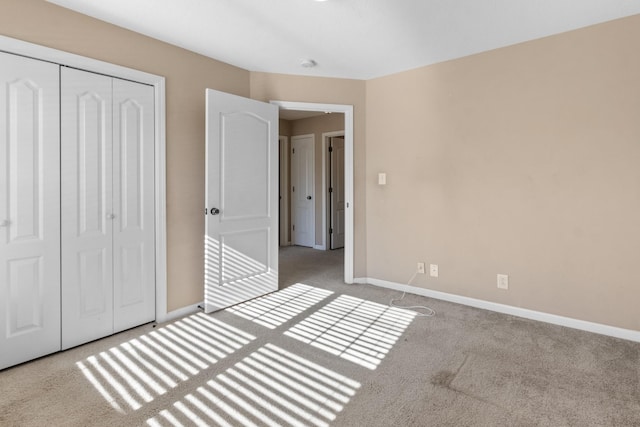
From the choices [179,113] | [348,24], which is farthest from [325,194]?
[348,24]

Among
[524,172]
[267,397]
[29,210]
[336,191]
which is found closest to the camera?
[267,397]

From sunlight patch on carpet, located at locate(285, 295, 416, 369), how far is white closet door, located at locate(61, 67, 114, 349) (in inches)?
56.3

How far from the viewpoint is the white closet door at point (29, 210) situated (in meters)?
2.09

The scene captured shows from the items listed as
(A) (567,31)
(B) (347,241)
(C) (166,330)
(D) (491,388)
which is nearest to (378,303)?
(B) (347,241)

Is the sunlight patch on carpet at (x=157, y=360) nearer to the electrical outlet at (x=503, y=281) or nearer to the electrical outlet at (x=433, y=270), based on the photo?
the electrical outlet at (x=433, y=270)

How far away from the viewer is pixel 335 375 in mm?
2068

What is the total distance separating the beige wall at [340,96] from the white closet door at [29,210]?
6.04ft

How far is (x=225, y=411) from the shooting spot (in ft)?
5.71

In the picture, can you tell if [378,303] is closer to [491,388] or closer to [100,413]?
[491,388]

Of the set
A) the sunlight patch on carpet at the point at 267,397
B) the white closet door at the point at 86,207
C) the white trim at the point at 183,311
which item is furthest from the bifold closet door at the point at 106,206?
the sunlight patch on carpet at the point at 267,397

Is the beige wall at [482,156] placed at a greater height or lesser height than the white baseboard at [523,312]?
greater

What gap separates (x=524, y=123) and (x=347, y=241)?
6.72 feet

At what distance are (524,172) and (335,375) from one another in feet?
7.45

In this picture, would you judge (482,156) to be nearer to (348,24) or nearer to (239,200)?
(348,24)
